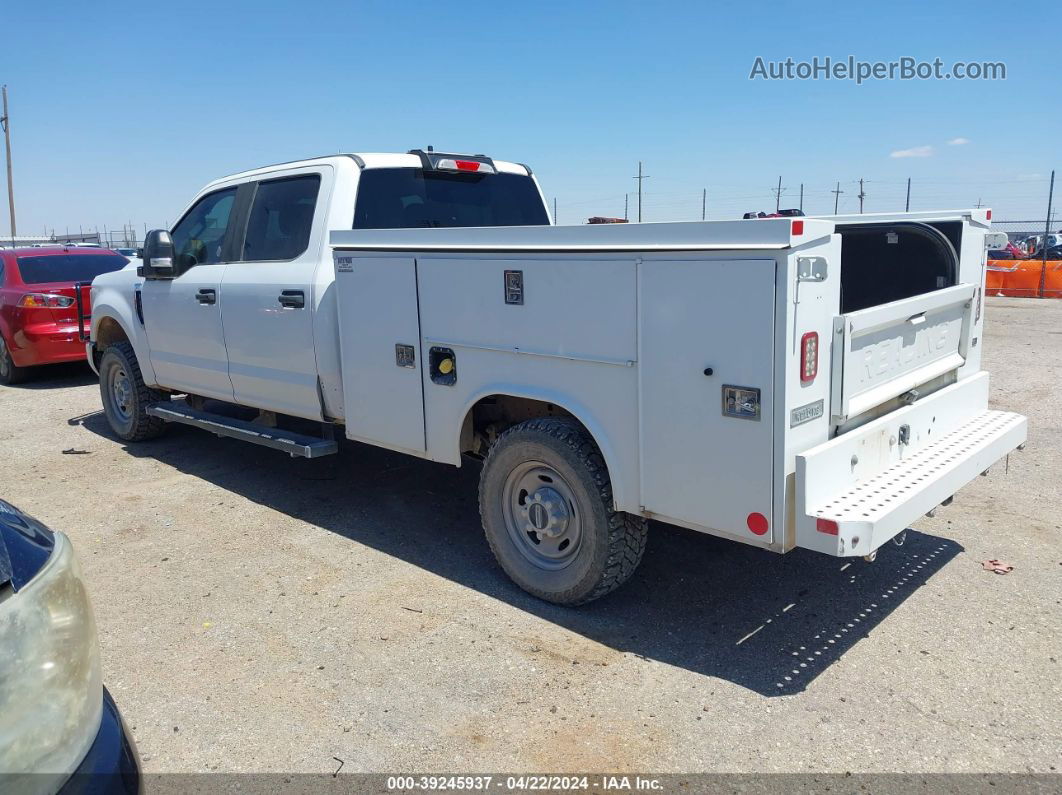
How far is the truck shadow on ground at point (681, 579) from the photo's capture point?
12.9 feet

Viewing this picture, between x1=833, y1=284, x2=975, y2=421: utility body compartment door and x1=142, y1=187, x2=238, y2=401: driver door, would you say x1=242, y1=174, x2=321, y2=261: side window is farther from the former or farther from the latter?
x1=833, y1=284, x2=975, y2=421: utility body compartment door

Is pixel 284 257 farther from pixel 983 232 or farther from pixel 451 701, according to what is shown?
pixel 983 232

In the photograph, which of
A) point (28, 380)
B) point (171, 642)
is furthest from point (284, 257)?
point (28, 380)

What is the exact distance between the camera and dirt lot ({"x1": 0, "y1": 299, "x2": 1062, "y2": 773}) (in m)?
3.24

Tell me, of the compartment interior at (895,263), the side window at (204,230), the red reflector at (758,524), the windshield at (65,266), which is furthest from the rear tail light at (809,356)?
the windshield at (65,266)

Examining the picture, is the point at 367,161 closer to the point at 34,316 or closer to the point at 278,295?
the point at 278,295

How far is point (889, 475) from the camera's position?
153 inches

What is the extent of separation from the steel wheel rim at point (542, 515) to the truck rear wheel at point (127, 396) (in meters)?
4.27

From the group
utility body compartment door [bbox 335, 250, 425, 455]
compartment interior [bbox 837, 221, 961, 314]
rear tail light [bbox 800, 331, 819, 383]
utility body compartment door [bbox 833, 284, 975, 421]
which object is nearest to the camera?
rear tail light [bbox 800, 331, 819, 383]

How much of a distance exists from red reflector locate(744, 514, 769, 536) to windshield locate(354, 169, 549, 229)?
3.24 m

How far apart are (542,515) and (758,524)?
1.23 meters

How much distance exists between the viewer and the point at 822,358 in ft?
11.4

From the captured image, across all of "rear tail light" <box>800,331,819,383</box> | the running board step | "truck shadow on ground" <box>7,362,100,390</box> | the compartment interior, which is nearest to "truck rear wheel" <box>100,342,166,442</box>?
the running board step

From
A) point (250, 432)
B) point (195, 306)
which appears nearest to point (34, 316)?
point (195, 306)
